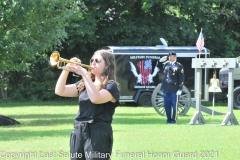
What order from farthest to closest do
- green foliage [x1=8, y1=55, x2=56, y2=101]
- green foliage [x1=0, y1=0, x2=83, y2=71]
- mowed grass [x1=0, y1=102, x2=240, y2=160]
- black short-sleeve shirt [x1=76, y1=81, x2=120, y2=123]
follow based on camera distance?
green foliage [x1=8, y1=55, x2=56, y2=101]
green foliage [x1=0, y1=0, x2=83, y2=71]
mowed grass [x1=0, y1=102, x2=240, y2=160]
black short-sleeve shirt [x1=76, y1=81, x2=120, y2=123]

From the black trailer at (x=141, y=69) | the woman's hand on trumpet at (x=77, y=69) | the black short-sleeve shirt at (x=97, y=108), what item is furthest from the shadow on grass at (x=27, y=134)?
the black trailer at (x=141, y=69)

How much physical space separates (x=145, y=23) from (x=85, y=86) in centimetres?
2763

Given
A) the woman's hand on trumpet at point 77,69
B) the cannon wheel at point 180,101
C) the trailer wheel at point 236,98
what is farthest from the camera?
the trailer wheel at point 236,98

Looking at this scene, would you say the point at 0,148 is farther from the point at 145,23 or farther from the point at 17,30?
the point at 145,23

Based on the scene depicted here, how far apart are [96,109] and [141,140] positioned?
6.78 metres

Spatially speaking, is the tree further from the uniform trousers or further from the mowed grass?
the uniform trousers

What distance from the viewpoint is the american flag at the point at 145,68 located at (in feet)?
98.7

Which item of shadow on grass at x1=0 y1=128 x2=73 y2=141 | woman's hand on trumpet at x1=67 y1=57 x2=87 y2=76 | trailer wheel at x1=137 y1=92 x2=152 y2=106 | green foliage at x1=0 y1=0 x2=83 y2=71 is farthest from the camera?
trailer wheel at x1=137 y1=92 x2=152 y2=106

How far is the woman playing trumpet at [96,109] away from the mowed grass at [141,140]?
4050 millimetres

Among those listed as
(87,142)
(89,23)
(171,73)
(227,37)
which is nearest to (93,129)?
(87,142)

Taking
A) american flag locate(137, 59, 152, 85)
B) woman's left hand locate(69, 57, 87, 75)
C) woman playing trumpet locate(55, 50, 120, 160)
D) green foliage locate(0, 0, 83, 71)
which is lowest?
woman playing trumpet locate(55, 50, 120, 160)

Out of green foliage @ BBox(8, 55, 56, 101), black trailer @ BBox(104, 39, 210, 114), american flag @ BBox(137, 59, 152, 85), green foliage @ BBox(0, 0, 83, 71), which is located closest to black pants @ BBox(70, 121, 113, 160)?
green foliage @ BBox(0, 0, 83, 71)

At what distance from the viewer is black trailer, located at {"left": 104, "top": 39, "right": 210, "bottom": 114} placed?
1184 inches

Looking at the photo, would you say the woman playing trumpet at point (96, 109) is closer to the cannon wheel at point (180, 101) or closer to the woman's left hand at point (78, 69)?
the woman's left hand at point (78, 69)
